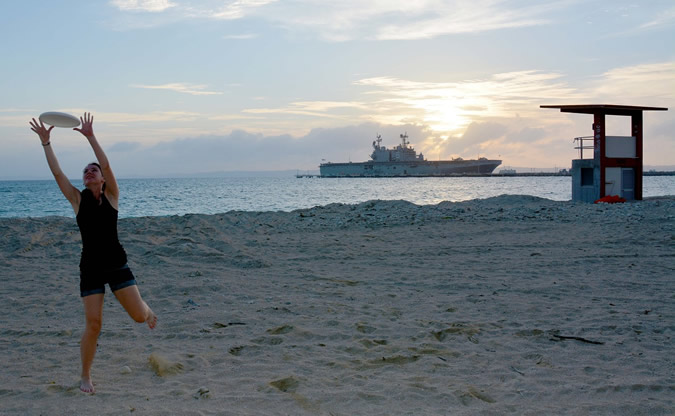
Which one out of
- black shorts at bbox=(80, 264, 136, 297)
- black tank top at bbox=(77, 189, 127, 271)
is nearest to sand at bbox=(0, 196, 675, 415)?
black shorts at bbox=(80, 264, 136, 297)

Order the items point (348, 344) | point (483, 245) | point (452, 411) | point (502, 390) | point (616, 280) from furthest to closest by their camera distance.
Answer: point (483, 245)
point (616, 280)
point (348, 344)
point (502, 390)
point (452, 411)

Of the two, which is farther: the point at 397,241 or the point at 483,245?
the point at 397,241

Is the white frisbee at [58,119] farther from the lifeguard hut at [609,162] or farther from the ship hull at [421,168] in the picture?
the ship hull at [421,168]

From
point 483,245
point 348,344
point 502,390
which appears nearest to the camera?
point 502,390

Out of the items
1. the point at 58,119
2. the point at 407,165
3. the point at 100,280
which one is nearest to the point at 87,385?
the point at 100,280

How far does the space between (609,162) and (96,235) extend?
20920 millimetres

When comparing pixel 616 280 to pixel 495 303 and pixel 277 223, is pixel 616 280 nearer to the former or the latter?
pixel 495 303

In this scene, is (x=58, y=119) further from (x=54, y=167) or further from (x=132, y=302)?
(x=132, y=302)

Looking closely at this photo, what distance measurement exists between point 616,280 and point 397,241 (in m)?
5.03

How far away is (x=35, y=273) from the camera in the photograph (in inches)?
347

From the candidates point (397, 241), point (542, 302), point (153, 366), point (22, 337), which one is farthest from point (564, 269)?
point (22, 337)

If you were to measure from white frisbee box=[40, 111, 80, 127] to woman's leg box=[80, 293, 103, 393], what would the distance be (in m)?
1.30

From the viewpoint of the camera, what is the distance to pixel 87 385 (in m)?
3.93

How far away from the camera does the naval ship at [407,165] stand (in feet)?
414
